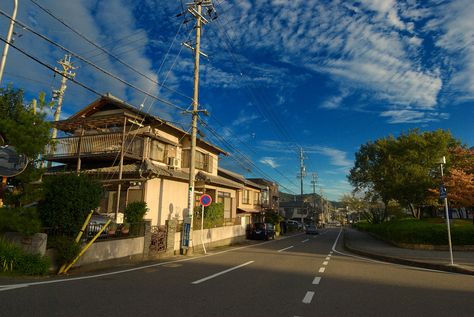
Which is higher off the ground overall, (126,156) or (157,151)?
(157,151)

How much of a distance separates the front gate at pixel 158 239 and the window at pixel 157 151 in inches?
249

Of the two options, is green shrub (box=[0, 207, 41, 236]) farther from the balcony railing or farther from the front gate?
the balcony railing

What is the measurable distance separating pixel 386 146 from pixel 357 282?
82.4ft

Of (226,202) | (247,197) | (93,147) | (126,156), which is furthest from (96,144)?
(247,197)

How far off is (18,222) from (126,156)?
344 inches

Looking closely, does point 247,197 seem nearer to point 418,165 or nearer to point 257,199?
point 257,199

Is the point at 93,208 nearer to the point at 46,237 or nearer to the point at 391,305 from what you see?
the point at 46,237

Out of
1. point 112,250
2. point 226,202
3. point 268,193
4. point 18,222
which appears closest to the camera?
point 18,222

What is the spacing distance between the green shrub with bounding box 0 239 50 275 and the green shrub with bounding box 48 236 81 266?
59 centimetres

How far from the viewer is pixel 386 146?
99.8ft

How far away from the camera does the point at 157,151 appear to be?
20.4m

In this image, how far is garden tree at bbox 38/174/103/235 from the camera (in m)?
9.45

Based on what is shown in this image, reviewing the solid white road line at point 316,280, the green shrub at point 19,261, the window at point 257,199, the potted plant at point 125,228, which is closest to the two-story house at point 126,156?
the potted plant at point 125,228

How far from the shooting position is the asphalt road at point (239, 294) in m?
5.32
